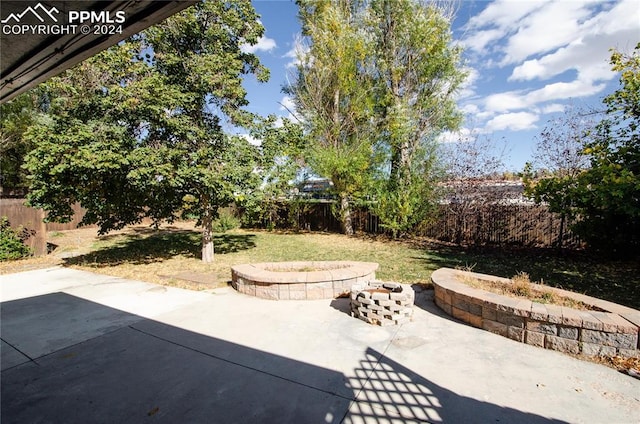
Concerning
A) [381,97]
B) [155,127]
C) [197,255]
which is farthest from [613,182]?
[197,255]

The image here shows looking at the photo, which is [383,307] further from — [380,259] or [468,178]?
[468,178]

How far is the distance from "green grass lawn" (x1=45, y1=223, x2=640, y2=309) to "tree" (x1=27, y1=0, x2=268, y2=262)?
140 centimetres

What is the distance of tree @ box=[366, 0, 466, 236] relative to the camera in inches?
407

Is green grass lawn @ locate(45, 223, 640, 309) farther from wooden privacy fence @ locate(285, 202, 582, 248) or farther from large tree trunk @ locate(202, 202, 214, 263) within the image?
wooden privacy fence @ locate(285, 202, 582, 248)

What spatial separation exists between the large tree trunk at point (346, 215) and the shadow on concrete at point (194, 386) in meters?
9.26

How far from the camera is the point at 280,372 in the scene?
8.81 ft

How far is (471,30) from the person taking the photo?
1095 cm

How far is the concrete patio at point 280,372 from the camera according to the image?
2.19m

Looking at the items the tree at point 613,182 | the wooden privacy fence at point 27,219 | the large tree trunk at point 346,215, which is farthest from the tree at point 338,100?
the wooden privacy fence at point 27,219

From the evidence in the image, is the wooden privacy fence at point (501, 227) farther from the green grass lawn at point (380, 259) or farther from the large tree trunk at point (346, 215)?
the large tree trunk at point (346, 215)

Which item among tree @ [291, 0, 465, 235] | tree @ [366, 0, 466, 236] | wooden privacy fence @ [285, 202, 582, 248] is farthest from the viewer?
tree @ [291, 0, 465, 235]

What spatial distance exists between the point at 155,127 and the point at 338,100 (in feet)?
25.6

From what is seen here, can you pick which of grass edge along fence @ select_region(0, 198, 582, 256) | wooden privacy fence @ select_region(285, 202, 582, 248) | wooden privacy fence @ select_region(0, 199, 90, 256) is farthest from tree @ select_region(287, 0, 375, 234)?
wooden privacy fence @ select_region(0, 199, 90, 256)

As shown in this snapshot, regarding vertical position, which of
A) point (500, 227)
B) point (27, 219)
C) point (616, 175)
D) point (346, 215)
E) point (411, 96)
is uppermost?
point (411, 96)
